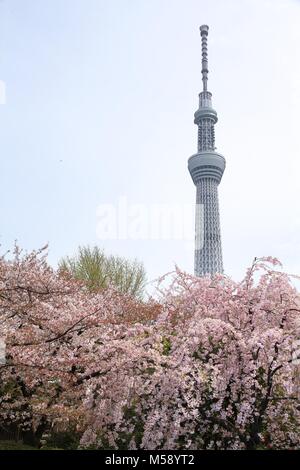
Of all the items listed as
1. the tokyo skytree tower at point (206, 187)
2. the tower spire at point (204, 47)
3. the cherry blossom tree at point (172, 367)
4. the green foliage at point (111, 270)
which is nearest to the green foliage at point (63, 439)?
the cherry blossom tree at point (172, 367)

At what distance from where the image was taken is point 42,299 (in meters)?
10.9

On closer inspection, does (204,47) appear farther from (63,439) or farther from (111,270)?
(63,439)

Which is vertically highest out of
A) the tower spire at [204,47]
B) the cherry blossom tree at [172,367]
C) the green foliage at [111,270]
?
the tower spire at [204,47]

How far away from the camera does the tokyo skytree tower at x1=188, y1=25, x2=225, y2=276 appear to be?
3792 inches

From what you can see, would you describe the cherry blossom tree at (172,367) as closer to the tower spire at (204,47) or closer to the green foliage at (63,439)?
the green foliage at (63,439)

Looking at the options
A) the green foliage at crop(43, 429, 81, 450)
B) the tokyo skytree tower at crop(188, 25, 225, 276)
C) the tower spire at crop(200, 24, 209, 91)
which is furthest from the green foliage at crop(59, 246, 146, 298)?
the tower spire at crop(200, 24, 209, 91)

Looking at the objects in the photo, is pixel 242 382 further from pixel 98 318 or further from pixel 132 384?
pixel 98 318

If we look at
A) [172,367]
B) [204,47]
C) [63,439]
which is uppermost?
[204,47]

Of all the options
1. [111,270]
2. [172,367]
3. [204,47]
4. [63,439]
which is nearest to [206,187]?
[204,47]

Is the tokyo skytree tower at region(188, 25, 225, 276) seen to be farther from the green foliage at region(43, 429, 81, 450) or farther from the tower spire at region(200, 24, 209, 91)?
the green foliage at region(43, 429, 81, 450)

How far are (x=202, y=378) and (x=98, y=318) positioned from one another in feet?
10.2

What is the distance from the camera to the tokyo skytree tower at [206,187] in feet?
316

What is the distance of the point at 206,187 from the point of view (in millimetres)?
103938
